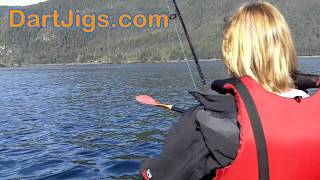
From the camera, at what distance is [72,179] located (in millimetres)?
16328

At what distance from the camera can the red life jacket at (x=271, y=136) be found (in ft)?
12.6

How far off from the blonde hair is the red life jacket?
113mm

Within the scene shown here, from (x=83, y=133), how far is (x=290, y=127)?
2391 cm

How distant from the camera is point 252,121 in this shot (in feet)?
12.7

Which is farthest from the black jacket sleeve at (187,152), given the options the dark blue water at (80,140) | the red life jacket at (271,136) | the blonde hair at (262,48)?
the dark blue water at (80,140)

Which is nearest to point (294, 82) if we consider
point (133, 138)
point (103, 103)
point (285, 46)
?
point (285, 46)

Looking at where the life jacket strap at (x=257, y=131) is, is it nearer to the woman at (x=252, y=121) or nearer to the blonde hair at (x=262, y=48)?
the woman at (x=252, y=121)

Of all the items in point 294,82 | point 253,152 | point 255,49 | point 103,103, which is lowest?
point 103,103

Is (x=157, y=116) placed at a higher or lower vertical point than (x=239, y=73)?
lower

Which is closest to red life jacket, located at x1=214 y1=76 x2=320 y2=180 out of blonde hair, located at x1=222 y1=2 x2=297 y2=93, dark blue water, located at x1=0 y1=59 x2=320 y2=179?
blonde hair, located at x1=222 y1=2 x2=297 y2=93

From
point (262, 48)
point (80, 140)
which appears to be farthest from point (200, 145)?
point (80, 140)

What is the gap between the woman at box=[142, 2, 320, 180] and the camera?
384 cm

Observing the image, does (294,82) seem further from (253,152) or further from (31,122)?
(31,122)

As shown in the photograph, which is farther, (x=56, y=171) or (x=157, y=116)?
(x=157, y=116)
